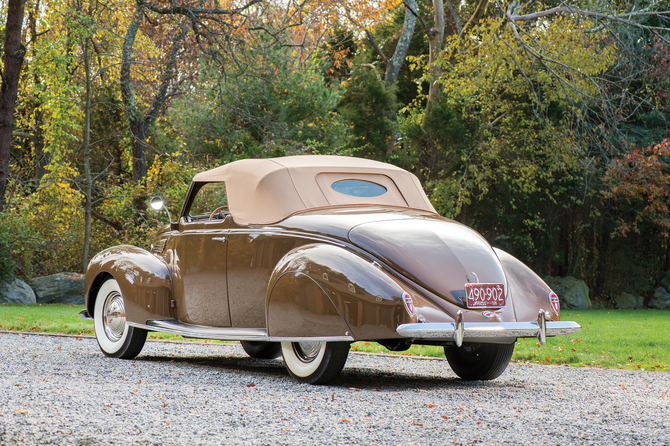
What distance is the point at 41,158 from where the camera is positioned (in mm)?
21297

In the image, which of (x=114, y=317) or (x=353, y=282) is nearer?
(x=353, y=282)

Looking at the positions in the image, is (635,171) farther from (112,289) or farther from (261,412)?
(261,412)

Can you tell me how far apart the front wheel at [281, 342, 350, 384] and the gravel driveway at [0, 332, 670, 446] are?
0.36ft

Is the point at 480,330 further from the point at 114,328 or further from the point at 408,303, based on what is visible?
the point at 114,328

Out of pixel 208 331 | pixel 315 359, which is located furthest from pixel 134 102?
pixel 315 359

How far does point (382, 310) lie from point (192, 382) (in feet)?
5.58

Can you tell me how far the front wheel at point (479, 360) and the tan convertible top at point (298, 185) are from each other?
1.37 m

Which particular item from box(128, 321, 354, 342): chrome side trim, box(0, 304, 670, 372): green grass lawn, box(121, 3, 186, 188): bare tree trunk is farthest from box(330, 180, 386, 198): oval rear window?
box(121, 3, 186, 188): bare tree trunk

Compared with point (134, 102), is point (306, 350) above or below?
below

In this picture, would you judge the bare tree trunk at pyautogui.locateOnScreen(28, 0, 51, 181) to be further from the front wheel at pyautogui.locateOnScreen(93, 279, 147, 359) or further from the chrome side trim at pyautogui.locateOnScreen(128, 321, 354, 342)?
the chrome side trim at pyautogui.locateOnScreen(128, 321, 354, 342)

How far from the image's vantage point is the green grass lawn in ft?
24.9

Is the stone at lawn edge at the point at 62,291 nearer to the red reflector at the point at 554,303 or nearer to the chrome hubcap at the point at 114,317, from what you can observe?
the chrome hubcap at the point at 114,317

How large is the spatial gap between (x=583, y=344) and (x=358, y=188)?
4454 millimetres

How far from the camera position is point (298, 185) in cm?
611
